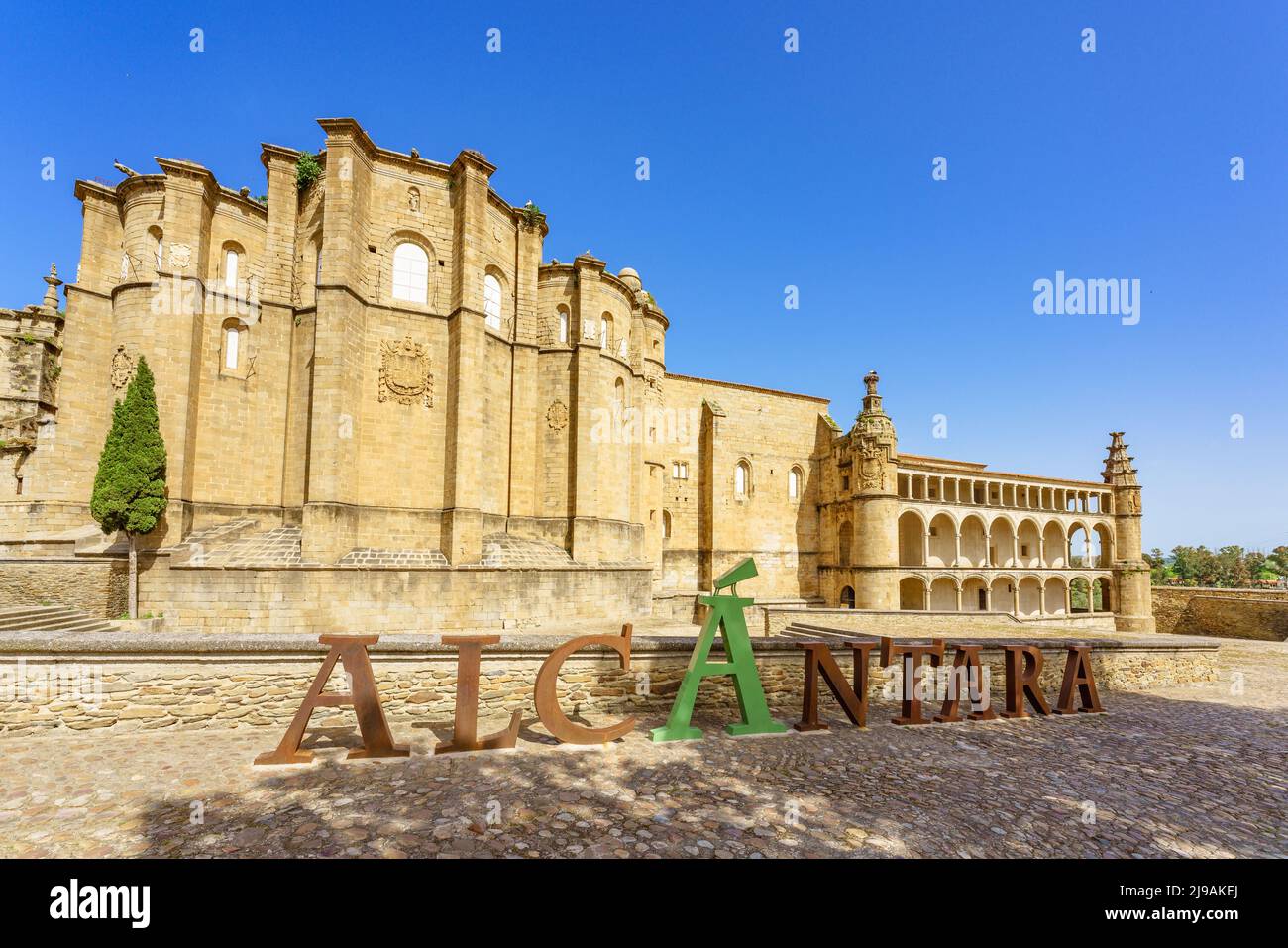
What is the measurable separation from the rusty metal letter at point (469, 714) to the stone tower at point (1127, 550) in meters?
44.2

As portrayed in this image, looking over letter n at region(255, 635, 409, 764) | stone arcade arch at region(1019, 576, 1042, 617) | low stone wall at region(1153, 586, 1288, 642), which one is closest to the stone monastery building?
letter n at region(255, 635, 409, 764)

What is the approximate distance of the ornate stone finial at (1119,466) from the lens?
3722cm

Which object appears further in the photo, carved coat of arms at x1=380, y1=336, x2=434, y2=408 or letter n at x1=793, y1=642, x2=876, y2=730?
carved coat of arms at x1=380, y1=336, x2=434, y2=408

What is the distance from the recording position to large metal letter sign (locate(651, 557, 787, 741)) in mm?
8102

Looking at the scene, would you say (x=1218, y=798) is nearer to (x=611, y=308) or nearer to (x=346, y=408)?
(x=346, y=408)

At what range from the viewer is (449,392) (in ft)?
61.4

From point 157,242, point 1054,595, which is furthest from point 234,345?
point 1054,595

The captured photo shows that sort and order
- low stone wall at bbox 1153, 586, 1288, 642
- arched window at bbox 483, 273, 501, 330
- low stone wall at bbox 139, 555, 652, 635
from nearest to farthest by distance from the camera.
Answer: low stone wall at bbox 139, 555, 652, 635
arched window at bbox 483, 273, 501, 330
low stone wall at bbox 1153, 586, 1288, 642

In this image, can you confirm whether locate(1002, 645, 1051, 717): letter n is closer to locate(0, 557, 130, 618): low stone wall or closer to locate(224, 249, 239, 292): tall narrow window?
locate(0, 557, 130, 618): low stone wall

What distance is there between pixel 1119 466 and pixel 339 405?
48.0 meters

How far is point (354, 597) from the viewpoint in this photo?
1530cm

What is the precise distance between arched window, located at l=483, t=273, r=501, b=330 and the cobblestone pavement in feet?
52.7
